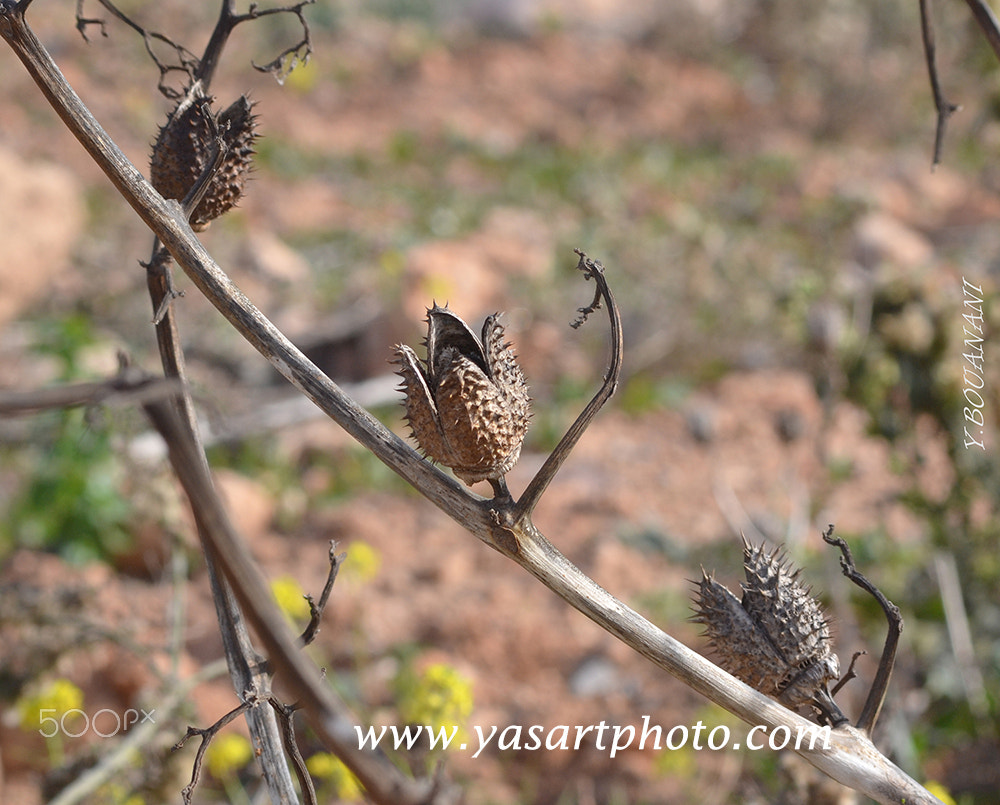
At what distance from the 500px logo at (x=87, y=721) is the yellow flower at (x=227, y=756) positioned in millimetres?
218

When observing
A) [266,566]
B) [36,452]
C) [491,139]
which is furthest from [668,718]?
[491,139]

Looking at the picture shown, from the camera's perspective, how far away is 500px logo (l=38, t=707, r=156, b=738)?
248 cm

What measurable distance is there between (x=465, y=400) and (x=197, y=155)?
1.70 ft

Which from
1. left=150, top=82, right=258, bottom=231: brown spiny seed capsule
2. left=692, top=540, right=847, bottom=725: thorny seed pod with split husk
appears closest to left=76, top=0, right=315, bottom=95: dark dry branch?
left=150, top=82, right=258, bottom=231: brown spiny seed capsule

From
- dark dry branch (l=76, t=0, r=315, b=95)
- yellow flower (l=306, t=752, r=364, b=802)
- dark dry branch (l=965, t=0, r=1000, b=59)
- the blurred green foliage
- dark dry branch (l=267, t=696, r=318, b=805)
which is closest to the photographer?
dark dry branch (l=267, t=696, r=318, b=805)

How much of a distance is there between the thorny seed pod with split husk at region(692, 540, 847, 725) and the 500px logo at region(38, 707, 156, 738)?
161cm

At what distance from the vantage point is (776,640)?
1201mm

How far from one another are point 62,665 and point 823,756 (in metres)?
2.09

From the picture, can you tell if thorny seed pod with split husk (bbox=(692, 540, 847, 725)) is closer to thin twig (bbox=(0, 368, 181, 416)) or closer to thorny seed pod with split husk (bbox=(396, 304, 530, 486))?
thorny seed pod with split husk (bbox=(396, 304, 530, 486))

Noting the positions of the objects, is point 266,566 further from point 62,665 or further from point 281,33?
point 281,33

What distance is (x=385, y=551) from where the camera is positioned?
423 centimetres

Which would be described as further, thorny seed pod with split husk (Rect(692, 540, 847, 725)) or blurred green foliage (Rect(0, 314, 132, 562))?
blurred green foliage (Rect(0, 314, 132, 562))

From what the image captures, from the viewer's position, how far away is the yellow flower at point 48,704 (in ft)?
8.09

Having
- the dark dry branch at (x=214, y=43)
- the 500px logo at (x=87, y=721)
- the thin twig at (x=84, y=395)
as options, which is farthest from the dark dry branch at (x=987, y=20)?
the 500px logo at (x=87, y=721)
